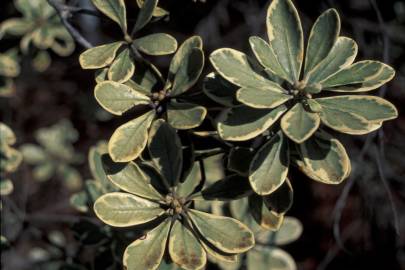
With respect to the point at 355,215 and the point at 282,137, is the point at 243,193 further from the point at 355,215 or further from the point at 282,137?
the point at 355,215

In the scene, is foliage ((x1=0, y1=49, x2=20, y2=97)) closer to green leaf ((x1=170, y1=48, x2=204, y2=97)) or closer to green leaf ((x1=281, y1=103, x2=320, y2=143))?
green leaf ((x1=170, y1=48, x2=204, y2=97))

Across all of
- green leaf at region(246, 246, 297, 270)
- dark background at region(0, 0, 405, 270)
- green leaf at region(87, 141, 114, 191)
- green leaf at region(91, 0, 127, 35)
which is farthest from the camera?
dark background at region(0, 0, 405, 270)

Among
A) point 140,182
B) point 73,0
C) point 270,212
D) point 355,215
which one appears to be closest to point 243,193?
point 270,212

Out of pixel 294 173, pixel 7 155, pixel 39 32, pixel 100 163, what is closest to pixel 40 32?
pixel 39 32

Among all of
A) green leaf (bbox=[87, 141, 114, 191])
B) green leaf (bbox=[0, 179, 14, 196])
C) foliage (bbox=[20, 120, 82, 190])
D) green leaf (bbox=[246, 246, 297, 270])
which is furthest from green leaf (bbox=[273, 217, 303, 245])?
foliage (bbox=[20, 120, 82, 190])

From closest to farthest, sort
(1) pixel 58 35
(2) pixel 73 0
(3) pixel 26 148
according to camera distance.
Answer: (2) pixel 73 0, (1) pixel 58 35, (3) pixel 26 148

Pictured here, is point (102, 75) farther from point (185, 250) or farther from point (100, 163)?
point (185, 250)
